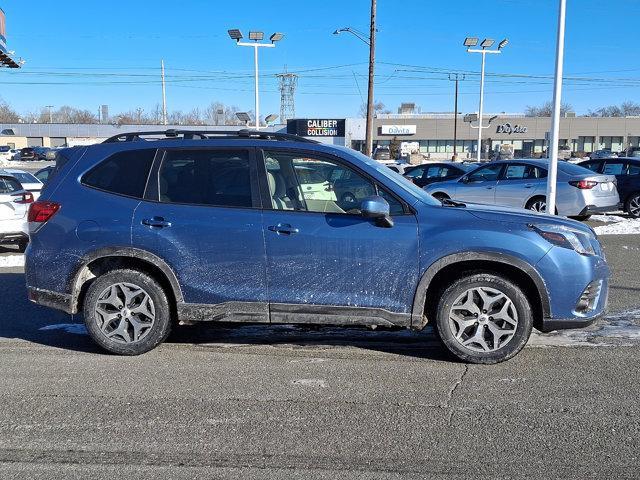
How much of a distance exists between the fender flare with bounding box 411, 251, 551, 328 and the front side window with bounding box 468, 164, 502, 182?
34.1ft

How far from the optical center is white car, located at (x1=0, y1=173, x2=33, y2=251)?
1009 cm

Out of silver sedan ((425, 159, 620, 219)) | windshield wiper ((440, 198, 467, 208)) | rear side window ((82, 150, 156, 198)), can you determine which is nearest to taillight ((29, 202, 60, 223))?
rear side window ((82, 150, 156, 198))

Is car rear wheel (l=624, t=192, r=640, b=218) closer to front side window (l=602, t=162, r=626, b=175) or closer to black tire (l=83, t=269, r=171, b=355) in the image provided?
front side window (l=602, t=162, r=626, b=175)

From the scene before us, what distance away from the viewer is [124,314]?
5328mm

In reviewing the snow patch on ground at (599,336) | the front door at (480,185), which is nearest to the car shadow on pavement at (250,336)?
the snow patch on ground at (599,336)

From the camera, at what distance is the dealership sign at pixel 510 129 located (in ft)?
257

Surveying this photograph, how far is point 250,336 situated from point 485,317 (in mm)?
2331

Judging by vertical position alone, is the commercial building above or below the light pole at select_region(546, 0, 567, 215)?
above

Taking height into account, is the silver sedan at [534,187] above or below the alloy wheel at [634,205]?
above

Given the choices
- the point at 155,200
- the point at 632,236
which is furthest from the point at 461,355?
the point at 632,236

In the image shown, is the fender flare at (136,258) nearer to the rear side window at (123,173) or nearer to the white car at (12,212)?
the rear side window at (123,173)

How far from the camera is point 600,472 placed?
335 centimetres

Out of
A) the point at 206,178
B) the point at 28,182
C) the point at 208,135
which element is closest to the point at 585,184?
the point at 208,135

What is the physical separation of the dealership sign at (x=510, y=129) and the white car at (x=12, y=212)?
74801 mm
